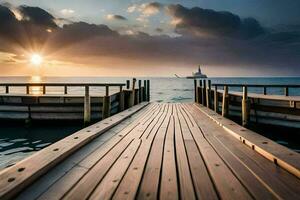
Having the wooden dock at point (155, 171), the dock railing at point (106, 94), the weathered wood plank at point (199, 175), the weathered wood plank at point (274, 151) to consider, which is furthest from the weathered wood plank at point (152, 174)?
the dock railing at point (106, 94)

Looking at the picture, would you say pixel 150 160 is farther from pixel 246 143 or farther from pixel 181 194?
pixel 246 143

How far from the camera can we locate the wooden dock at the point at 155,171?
242cm

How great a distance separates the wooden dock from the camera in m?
2.42

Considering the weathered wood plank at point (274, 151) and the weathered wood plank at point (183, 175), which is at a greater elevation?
the weathered wood plank at point (274, 151)

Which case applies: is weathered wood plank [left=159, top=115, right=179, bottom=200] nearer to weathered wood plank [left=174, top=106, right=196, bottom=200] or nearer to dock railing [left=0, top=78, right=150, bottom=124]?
weathered wood plank [left=174, top=106, right=196, bottom=200]

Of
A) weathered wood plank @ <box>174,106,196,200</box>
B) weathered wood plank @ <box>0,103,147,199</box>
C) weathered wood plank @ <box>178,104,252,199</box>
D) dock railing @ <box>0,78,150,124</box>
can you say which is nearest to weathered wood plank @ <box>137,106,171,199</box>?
weathered wood plank @ <box>174,106,196,200</box>

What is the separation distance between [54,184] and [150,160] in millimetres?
1429

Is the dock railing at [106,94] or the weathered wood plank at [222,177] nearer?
the weathered wood plank at [222,177]

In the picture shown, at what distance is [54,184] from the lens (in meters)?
2.60

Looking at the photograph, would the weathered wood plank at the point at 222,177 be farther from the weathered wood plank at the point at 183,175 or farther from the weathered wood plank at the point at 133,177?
the weathered wood plank at the point at 133,177

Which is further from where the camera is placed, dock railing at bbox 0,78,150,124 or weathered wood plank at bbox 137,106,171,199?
dock railing at bbox 0,78,150,124

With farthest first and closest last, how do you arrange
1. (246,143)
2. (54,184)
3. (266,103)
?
(266,103) → (246,143) → (54,184)

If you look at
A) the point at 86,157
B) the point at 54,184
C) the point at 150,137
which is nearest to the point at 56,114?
→ the point at 150,137

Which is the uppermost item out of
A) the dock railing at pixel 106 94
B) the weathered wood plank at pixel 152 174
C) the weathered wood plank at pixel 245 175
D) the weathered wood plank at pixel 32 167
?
the dock railing at pixel 106 94
